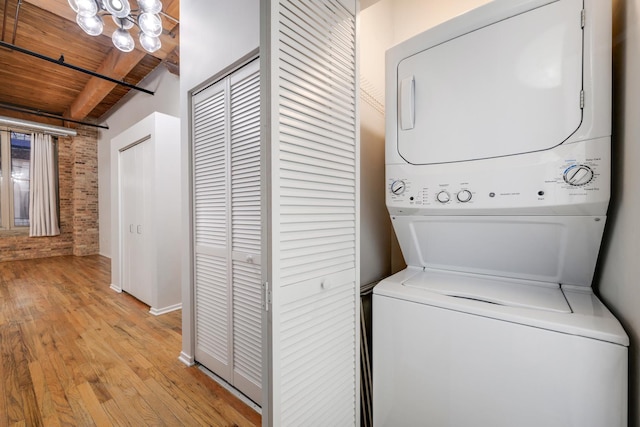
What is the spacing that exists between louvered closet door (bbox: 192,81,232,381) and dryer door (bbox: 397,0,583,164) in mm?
1230

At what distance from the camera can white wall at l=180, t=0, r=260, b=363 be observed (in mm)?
1560

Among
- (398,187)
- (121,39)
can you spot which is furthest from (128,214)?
(398,187)

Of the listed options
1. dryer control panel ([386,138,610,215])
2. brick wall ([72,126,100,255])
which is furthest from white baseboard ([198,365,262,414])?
brick wall ([72,126,100,255])

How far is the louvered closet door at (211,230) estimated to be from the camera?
181 cm

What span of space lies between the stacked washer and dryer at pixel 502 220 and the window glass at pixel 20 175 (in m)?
8.29

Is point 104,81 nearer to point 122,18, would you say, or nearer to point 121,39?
point 121,39

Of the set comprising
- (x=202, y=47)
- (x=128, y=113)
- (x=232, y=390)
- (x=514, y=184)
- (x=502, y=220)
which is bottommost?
(x=232, y=390)

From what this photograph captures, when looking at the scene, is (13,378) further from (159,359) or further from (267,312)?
(267,312)

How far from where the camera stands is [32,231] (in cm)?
589

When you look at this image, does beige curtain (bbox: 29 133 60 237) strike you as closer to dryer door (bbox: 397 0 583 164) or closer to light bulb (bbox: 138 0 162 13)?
light bulb (bbox: 138 0 162 13)

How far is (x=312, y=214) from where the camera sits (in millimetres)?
993

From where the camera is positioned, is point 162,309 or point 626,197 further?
point 162,309

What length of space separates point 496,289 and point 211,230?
1749 millimetres

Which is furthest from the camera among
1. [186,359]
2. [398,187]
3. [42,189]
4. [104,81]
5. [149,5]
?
[42,189]
